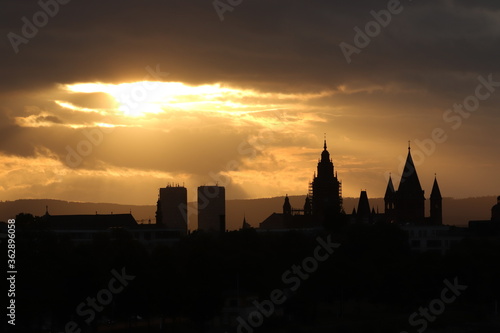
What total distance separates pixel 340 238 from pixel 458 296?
45939 millimetres

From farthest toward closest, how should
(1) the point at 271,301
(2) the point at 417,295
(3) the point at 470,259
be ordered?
(3) the point at 470,259
(2) the point at 417,295
(1) the point at 271,301

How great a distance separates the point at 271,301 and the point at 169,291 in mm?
19641

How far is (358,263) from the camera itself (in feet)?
505

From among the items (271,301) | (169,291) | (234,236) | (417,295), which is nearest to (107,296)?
(169,291)

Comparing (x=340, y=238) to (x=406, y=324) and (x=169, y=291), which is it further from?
(x=169, y=291)

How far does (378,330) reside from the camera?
118188mm

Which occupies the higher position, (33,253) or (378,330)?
(33,253)

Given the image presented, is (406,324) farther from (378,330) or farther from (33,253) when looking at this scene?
(33,253)

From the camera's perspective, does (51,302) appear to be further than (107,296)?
No

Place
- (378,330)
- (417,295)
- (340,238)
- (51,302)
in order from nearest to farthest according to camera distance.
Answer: (51,302) → (378,330) → (417,295) → (340,238)

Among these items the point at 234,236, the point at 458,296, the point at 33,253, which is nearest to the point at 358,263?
the point at 458,296

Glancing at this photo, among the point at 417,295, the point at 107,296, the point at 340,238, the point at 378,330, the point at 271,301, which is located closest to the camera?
the point at 107,296

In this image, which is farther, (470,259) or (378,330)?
(470,259)

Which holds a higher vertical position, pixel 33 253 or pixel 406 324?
pixel 33 253
